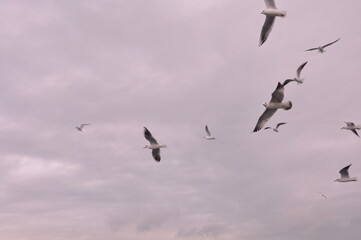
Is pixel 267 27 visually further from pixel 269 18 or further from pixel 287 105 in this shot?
pixel 287 105

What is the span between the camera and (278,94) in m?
33.2

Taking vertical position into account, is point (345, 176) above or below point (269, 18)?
below

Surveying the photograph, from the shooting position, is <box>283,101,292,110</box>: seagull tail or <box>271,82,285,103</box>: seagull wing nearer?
<box>271,82,285,103</box>: seagull wing

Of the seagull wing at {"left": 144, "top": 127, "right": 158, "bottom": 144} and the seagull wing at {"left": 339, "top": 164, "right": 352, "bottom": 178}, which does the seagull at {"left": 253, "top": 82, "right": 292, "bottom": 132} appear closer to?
the seagull wing at {"left": 144, "top": 127, "right": 158, "bottom": 144}

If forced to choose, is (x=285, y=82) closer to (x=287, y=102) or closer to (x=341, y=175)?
(x=287, y=102)

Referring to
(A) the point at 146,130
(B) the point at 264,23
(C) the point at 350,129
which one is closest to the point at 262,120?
(B) the point at 264,23

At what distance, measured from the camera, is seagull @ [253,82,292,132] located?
3300 cm

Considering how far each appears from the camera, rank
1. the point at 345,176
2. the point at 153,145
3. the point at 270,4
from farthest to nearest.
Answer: the point at 345,176
the point at 153,145
the point at 270,4

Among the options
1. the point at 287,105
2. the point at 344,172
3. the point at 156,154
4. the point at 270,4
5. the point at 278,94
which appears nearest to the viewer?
the point at 270,4

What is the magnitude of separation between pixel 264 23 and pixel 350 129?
2746 centimetres

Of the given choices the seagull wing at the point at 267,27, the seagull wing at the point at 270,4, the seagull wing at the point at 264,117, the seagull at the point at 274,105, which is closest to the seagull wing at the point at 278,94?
the seagull at the point at 274,105

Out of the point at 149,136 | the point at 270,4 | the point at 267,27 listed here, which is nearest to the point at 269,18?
the point at 267,27

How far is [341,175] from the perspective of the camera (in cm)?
5688

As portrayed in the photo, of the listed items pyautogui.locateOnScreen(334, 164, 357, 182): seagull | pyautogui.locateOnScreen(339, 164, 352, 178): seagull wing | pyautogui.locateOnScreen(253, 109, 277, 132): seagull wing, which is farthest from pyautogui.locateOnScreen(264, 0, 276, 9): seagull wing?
pyautogui.locateOnScreen(339, 164, 352, 178): seagull wing
